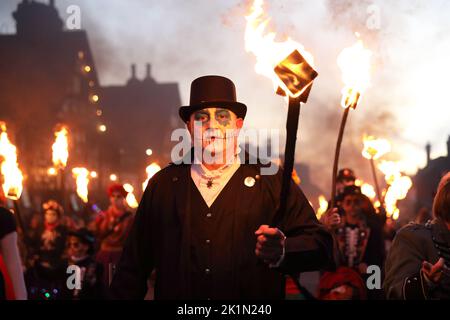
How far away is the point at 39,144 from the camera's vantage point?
128 ft

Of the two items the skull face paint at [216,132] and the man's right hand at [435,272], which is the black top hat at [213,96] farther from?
the man's right hand at [435,272]

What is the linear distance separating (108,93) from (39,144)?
35210mm

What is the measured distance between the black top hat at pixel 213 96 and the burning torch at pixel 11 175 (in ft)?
16.0

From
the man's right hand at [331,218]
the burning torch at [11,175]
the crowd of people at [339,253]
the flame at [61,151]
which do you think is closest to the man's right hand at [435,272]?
the crowd of people at [339,253]

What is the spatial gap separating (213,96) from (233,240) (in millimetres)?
988

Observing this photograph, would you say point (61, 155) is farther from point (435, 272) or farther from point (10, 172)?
point (435, 272)

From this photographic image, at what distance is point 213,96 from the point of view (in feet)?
14.2

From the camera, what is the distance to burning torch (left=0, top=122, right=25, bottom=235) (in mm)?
8871

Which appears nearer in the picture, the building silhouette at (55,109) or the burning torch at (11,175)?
the burning torch at (11,175)

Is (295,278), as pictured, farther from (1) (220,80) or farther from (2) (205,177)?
(1) (220,80)

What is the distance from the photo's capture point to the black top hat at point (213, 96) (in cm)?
430

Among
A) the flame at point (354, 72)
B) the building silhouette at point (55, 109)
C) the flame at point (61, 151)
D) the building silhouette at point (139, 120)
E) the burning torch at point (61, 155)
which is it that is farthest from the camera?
the building silhouette at point (139, 120)

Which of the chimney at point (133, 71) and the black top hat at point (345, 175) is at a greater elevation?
the chimney at point (133, 71)

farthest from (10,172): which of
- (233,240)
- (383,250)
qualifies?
(233,240)
